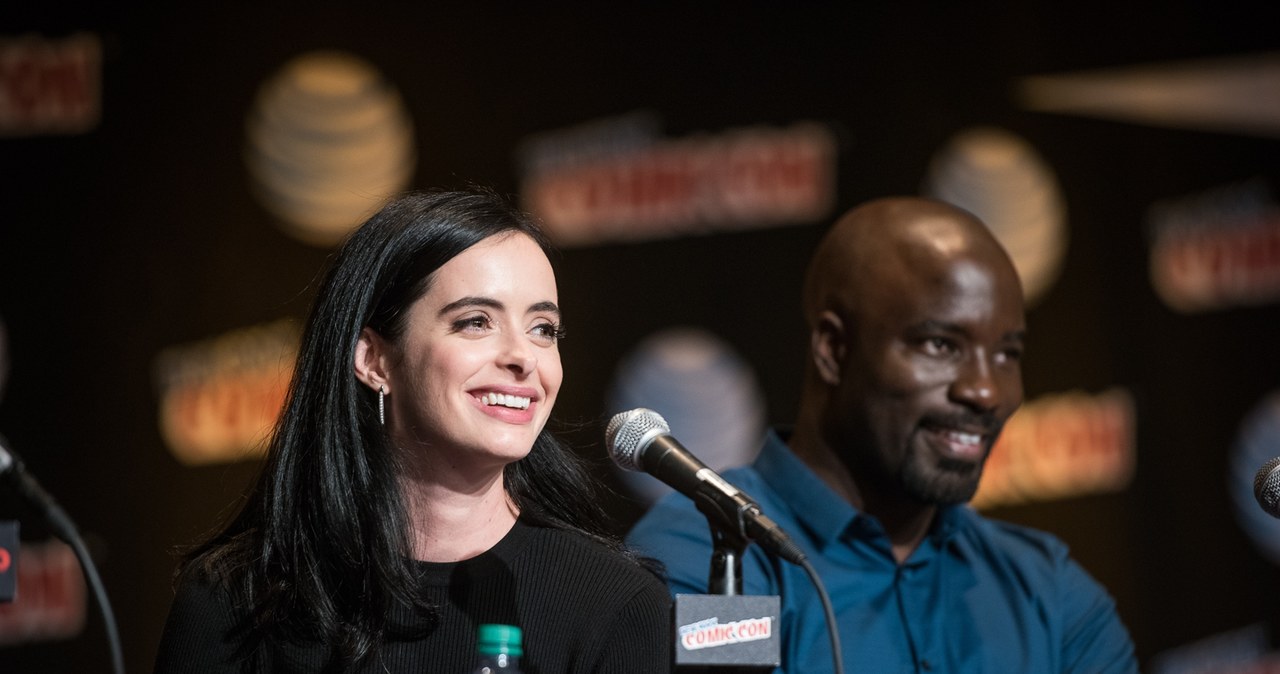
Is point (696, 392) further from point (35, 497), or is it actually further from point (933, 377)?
point (35, 497)

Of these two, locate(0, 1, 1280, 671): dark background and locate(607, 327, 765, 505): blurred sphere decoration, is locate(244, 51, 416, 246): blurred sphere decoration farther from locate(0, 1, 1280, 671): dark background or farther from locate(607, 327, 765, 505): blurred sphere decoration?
locate(607, 327, 765, 505): blurred sphere decoration

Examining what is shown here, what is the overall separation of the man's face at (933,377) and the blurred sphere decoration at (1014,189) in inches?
68.4

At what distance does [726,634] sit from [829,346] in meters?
1.24

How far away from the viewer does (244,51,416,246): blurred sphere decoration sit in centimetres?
489

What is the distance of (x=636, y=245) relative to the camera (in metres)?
4.76

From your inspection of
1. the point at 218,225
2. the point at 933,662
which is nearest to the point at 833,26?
the point at 218,225

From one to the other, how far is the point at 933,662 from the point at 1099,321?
214 cm

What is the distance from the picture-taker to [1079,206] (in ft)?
15.3

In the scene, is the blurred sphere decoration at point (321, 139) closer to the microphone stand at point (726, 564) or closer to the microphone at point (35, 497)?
the microphone at point (35, 497)

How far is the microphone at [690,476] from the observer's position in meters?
1.89

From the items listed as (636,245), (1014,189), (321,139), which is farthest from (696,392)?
(321,139)

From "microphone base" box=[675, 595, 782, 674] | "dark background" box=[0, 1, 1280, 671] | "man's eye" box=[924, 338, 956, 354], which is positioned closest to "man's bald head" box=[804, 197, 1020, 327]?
"man's eye" box=[924, 338, 956, 354]

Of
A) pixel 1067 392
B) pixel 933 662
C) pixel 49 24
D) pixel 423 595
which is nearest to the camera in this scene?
pixel 423 595

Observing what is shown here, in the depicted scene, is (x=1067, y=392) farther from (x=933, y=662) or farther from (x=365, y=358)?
(x=365, y=358)
